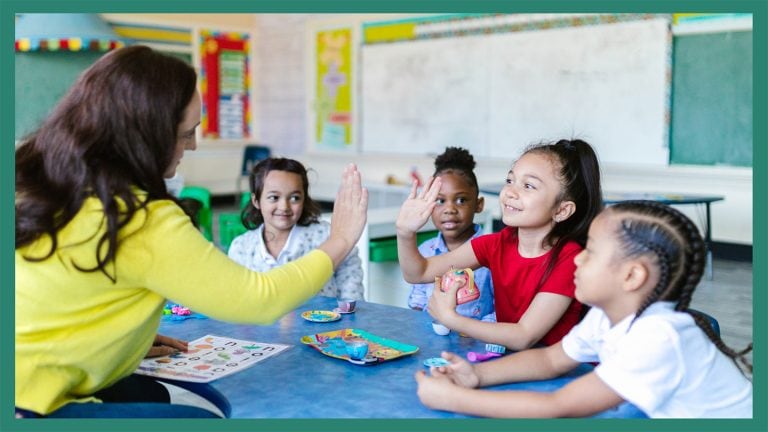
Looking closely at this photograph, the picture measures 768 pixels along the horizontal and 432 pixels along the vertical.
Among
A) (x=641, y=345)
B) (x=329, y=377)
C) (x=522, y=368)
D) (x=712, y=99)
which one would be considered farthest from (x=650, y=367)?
(x=712, y=99)

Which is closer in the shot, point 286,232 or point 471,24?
point 286,232

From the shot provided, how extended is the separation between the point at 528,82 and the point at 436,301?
6.06 meters

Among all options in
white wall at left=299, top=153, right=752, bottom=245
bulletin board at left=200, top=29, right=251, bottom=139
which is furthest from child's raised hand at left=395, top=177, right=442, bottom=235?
bulletin board at left=200, top=29, right=251, bottom=139

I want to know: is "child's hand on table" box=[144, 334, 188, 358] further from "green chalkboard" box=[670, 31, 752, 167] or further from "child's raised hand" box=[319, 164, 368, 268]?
"green chalkboard" box=[670, 31, 752, 167]

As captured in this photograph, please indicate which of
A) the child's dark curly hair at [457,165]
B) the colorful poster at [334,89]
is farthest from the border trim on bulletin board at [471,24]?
the child's dark curly hair at [457,165]

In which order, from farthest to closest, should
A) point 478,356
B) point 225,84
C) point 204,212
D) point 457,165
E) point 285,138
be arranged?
1. point 285,138
2. point 225,84
3. point 204,212
4. point 457,165
5. point 478,356

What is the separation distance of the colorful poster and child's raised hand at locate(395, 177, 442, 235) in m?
7.36

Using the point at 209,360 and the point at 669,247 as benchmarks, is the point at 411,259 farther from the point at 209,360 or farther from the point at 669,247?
the point at 669,247

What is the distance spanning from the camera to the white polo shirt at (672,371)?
1.16m

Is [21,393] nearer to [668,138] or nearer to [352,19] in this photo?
[668,138]

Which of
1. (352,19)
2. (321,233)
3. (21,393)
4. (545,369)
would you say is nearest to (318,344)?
(545,369)

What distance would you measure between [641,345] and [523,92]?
6.45m

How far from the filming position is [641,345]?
116cm

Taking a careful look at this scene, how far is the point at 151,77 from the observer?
4.15ft
